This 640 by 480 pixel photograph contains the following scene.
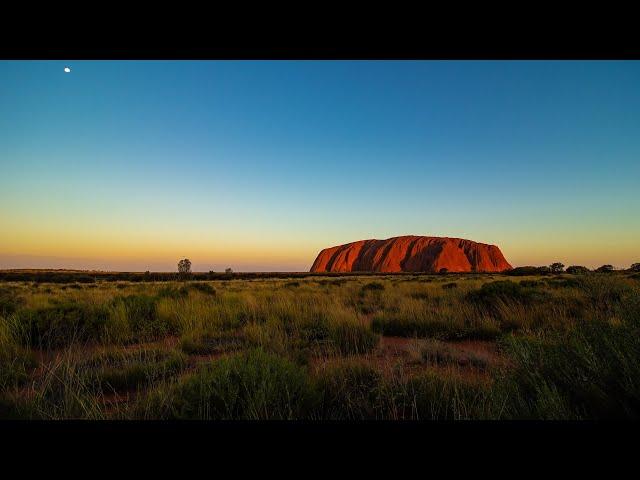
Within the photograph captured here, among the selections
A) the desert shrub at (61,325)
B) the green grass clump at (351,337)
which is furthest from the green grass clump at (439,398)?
the desert shrub at (61,325)

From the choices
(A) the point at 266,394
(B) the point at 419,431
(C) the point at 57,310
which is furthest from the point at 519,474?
(C) the point at 57,310

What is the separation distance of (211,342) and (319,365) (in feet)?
9.73

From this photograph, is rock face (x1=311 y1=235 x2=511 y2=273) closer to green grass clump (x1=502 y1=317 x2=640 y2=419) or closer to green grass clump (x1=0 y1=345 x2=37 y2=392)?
green grass clump (x1=0 y1=345 x2=37 y2=392)

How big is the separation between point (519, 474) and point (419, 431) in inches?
10.2

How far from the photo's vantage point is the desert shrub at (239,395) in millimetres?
3062

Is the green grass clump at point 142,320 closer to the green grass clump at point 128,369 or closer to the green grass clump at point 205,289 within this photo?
the green grass clump at point 128,369

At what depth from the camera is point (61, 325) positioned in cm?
727

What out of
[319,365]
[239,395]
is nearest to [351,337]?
[319,365]
